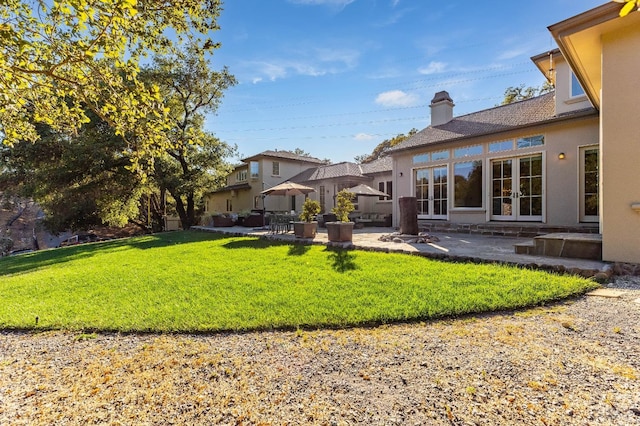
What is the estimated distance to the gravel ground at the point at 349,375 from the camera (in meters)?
2.06

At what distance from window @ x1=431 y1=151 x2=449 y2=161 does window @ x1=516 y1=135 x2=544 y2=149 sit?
2.37 meters

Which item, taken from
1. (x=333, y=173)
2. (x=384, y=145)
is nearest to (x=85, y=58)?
(x=333, y=173)

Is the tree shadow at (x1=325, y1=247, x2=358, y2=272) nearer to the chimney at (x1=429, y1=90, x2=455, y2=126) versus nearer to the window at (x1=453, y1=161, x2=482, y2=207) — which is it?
the window at (x1=453, y1=161, x2=482, y2=207)

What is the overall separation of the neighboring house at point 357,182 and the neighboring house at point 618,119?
12.5 m

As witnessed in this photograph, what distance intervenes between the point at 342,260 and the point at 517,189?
23.3 ft

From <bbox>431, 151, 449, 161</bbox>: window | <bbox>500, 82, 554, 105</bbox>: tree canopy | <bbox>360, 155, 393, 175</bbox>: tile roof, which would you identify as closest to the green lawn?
<bbox>431, 151, 449, 161</bbox>: window

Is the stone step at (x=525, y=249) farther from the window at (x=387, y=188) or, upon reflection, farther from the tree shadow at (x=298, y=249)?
the window at (x=387, y=188)

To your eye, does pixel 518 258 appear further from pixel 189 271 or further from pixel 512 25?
pixel 512 25

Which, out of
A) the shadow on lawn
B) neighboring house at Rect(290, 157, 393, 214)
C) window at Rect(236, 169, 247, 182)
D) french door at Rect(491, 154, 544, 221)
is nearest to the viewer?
the shadow on lawn

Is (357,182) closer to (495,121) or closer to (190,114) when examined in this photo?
(495,121)

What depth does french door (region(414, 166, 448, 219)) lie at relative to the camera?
11.8m

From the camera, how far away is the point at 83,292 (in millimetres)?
5523

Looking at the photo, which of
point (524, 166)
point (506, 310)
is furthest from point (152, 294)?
point (524, 166)

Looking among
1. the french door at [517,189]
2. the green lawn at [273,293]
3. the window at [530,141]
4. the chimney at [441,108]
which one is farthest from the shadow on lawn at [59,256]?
the window at [530,141]
